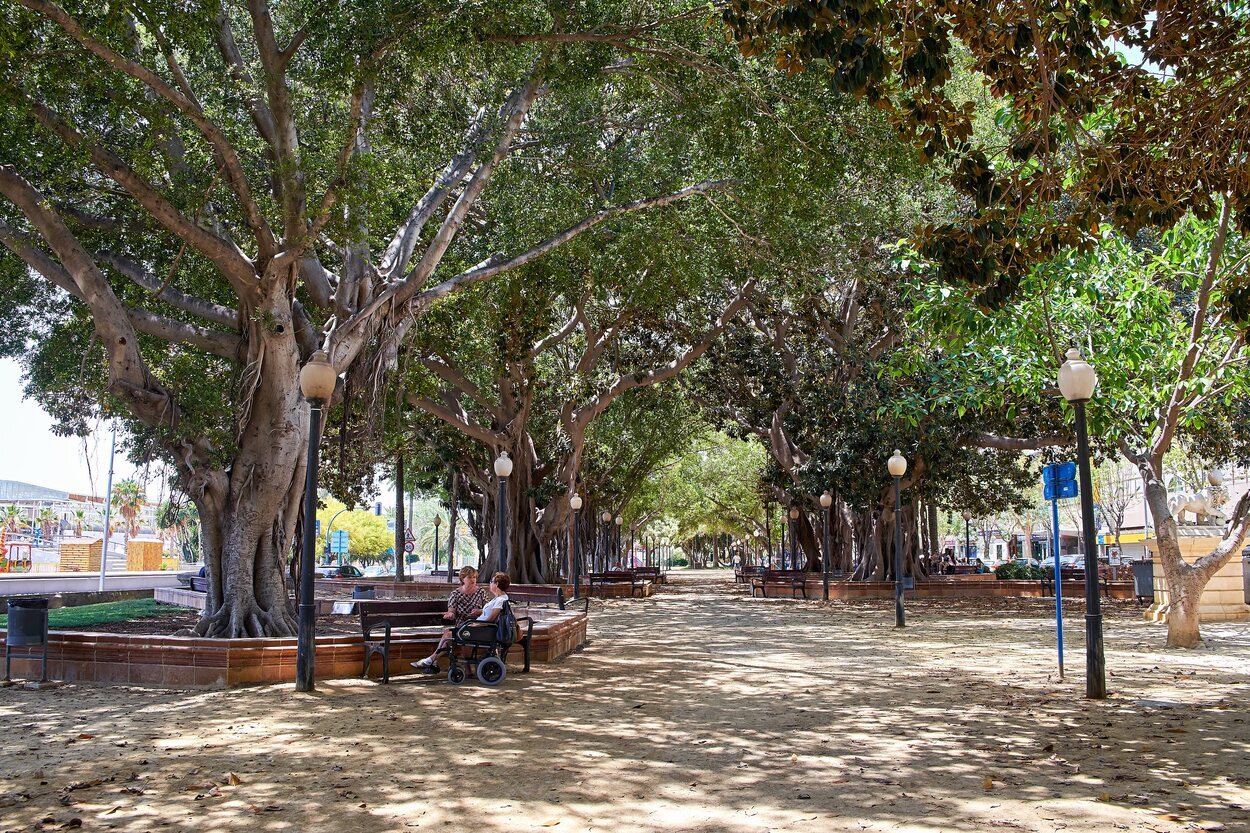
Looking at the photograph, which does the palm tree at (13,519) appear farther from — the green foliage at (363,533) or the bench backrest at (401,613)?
the bench backrest at (401,613)

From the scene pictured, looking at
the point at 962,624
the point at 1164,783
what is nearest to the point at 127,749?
the point at 1164,783

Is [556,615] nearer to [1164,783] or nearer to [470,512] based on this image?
[1164,783]

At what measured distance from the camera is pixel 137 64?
8992mm

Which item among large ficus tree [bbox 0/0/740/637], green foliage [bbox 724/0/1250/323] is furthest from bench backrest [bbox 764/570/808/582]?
green foliage [bbox 724/0/1250/323]

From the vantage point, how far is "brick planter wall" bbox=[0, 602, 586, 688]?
949cm

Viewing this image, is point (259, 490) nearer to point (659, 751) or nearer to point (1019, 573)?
point (659, 751)

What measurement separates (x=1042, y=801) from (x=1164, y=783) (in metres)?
0.92

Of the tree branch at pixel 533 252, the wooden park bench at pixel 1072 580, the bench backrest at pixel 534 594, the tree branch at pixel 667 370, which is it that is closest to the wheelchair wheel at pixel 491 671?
the tree branch at pixel 533 252

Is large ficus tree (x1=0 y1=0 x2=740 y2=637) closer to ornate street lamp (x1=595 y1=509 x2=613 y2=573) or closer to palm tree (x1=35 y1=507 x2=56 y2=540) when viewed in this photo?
ornate street lamp (x1=595 y1=509 x2=613 y2=573)

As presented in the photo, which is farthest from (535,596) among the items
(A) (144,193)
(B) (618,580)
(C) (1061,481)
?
(B) (618,580)

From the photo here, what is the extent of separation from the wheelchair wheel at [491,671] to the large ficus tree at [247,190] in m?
2.45

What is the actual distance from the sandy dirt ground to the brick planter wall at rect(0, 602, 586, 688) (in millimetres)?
375

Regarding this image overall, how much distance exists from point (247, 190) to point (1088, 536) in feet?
28.1

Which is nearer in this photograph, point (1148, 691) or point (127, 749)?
point (127, 749)
